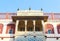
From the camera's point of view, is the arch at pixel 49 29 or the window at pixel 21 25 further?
the window at pixel 21 25

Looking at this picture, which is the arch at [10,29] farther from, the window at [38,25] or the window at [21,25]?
the window at [38,25]

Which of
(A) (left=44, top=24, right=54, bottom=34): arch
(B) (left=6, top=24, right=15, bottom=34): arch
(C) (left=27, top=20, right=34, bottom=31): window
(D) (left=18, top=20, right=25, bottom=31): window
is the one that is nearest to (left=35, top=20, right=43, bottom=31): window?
(C) (left=27, top=20, right=34, bottom=31): window

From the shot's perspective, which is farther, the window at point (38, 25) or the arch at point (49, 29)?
the window at point (38, 25)

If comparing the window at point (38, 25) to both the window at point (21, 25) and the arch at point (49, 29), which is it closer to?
the arch at point (49, 29)

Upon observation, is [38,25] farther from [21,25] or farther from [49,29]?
[21,25]

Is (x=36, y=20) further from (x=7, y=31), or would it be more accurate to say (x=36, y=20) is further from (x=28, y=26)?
(x=7, y=31)

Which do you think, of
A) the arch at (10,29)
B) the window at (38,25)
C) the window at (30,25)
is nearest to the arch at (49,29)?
the window at (38,25)

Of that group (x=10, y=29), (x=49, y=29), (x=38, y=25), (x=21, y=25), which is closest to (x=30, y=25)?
(x=38, y=25)

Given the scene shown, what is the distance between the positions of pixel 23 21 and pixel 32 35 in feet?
8.68

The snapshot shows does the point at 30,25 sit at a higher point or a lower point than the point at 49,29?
higher

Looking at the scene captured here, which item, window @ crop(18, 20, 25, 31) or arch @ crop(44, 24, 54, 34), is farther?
window @ crop(18, 20, 25, 31)

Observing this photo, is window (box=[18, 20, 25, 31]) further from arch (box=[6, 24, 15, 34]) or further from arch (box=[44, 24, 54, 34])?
arch (box=[44, 24, 54, 34])

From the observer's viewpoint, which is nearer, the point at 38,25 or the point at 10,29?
the point at 10,29

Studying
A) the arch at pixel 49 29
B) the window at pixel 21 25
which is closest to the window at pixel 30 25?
the window at pixel 21 25
